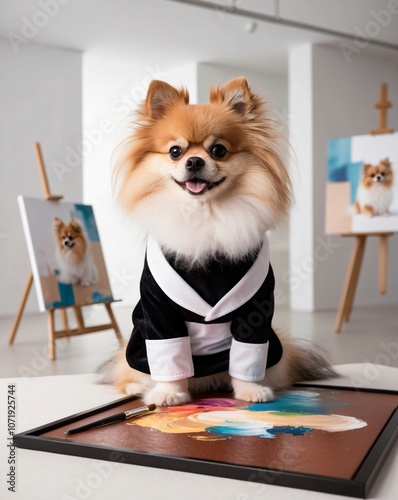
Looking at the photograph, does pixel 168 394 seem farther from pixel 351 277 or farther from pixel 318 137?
pixel 318 137

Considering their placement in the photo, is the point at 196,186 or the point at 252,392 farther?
the point at 252,392

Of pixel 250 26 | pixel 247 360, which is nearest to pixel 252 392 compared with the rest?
pixel 247 360

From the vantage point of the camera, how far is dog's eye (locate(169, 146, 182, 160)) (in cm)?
198

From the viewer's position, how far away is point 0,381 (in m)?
2.75

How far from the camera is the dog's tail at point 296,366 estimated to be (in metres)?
2.26

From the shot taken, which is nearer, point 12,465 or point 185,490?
point 185,490

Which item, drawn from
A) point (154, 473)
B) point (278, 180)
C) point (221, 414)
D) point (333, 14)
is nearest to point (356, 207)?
point (333, 14)

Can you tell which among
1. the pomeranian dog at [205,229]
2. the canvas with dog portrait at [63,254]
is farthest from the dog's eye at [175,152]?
the canvas with dog portrait at [63,254]

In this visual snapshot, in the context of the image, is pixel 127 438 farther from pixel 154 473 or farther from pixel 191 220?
pixel 191 220

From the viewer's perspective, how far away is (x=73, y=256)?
4.18m

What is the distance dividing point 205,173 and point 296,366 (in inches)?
38.6

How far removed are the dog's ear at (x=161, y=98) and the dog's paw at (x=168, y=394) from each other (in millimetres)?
914

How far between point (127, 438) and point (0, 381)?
128 centimetres

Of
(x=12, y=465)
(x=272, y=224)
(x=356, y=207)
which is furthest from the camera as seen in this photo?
(x=356, y=207)
